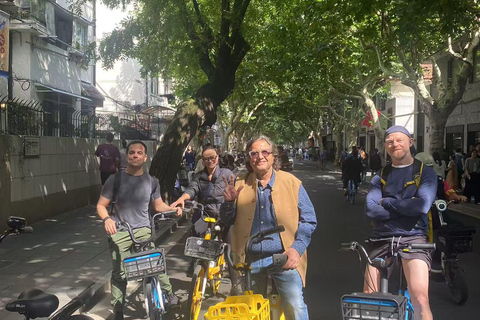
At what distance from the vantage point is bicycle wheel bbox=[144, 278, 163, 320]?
429 cm

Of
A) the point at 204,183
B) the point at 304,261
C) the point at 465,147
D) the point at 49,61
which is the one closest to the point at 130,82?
the point at 49,61

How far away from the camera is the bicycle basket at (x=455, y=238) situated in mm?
5012

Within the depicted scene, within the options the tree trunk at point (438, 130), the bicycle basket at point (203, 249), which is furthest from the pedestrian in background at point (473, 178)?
the bicycle basket at point (203, 249)

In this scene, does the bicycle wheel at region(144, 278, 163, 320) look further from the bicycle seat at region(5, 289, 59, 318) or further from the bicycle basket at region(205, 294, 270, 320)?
the bicycle seat at region(5, 289, 59, 318)

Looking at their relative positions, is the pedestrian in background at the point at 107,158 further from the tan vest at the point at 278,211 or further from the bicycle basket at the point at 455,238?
the tan vest at the point at 278,211

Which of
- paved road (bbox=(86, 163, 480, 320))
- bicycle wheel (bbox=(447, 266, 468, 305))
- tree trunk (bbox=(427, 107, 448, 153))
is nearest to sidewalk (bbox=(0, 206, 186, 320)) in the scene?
paved road (bbox=(86, 163, 480, 320))

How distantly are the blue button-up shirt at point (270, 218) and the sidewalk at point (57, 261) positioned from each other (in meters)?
2.69

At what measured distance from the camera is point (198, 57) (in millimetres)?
12828

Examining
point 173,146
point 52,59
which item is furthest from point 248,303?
point 52,59

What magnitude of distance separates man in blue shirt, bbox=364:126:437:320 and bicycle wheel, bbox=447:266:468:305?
2.04m

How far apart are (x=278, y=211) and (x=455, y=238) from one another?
239cm

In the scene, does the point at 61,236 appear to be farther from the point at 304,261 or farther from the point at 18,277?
the point at 304,261

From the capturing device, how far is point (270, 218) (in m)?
3.57

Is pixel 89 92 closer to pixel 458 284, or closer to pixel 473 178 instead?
pixel 473 178
